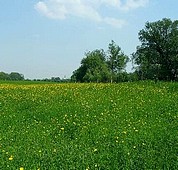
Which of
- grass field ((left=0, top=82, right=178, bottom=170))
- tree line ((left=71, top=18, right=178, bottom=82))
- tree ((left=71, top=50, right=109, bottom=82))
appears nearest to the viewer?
grass field ((left=0, top=82, right=178, bottom=170))

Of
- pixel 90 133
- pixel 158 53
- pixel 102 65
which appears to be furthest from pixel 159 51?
pixel 90 133

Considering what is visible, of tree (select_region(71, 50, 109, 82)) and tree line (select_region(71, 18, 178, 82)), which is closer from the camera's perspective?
tree line (select_region(71, 18, 178, 82))

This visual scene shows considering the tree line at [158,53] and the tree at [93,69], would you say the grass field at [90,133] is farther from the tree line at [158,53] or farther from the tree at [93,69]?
the tree at [93,69]

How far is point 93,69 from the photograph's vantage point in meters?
97.1

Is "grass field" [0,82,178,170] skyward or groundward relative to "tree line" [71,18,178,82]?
groundward

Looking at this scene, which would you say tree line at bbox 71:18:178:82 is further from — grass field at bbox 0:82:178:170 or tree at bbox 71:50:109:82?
grass field at bbox 0:82:178:170

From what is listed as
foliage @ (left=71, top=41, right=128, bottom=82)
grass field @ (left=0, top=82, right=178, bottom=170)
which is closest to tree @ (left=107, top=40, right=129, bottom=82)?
foliage @ (left=71, top=41, right=128, bottom=82)

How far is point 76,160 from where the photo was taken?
26.3 ft

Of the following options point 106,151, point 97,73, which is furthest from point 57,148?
point 97,73

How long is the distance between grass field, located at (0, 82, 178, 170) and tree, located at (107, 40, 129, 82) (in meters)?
78.5

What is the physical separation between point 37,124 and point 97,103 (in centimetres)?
353

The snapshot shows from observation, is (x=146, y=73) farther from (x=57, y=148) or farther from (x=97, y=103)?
(x=57, y=148)

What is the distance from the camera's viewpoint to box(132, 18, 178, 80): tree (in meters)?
65.6

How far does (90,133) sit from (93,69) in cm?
8679
